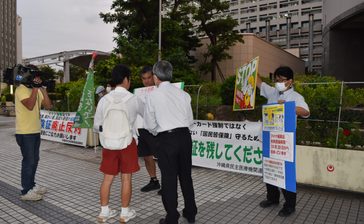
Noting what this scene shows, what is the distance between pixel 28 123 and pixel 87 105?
390 cm

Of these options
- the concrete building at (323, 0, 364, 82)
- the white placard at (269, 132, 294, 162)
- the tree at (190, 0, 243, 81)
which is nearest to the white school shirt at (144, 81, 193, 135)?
the white placard at (269, 132, 294, 162)

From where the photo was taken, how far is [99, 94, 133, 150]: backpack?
3771 millimetres

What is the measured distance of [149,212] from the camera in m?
4.32

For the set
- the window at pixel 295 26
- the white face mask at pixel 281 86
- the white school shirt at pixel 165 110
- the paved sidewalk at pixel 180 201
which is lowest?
the paved sidewalk at pixel 180 201

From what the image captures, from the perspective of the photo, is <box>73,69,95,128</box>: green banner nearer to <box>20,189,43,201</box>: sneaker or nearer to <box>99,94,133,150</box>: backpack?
<box>20,189,43,201</box>: sneaker

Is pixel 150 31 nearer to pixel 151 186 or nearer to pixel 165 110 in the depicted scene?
pixel 151 186

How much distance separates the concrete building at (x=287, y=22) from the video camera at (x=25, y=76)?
6623 cm

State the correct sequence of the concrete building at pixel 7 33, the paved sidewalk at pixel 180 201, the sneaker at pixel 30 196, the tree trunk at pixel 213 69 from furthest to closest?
the concrete building at pixel 7 33 → the tree trunk at pixel 213 69 → the sneaker at pixel 30 196 → the paved sidewalk at pixel 180 201

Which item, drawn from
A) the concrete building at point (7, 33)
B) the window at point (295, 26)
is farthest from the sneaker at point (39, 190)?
the concrete building at point (7, 33)

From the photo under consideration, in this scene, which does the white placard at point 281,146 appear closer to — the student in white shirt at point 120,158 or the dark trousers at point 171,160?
the dark trousers at point 171,160

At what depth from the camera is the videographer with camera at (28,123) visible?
178 inches

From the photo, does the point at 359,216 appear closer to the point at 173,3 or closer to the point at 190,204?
the point at 190,204

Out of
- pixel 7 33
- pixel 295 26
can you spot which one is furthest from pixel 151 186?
pixel 7 33

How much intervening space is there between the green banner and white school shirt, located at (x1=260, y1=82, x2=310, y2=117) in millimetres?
5160
